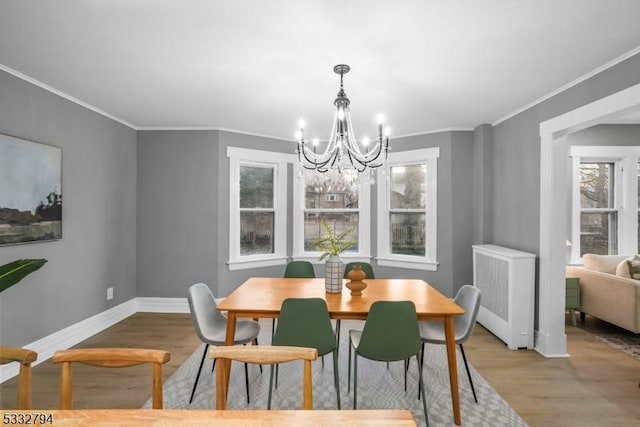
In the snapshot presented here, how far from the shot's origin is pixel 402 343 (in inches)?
85.6

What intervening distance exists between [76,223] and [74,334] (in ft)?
3.71

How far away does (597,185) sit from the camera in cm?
475

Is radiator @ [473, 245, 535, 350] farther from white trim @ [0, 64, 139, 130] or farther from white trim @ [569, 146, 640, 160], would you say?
white trim @ [0, 64, 139, 130]

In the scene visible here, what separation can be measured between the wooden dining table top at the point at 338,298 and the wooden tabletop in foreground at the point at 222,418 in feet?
3.89

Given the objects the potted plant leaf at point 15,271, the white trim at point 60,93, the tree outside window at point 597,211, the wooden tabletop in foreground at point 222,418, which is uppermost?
the white trim at point 60,93

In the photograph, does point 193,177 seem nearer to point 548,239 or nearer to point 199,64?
point 199,64

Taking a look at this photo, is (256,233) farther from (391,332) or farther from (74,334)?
(391,332)

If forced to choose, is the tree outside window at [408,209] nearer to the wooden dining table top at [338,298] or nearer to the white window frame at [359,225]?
the white window frame at [359,225]

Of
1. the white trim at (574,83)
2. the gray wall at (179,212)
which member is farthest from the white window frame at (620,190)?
the gray wall at (179,212)

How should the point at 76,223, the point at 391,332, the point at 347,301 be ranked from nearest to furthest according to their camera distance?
the point at 391,332 < the point at 347,301 < the point at 76,223

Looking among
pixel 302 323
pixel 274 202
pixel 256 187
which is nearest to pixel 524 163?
pixel 302 323

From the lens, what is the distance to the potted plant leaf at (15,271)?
70.7 inches

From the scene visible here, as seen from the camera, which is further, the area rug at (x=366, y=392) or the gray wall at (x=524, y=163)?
the gray wall at (x=524, y=163)

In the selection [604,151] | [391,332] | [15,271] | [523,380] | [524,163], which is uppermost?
[604,151]
